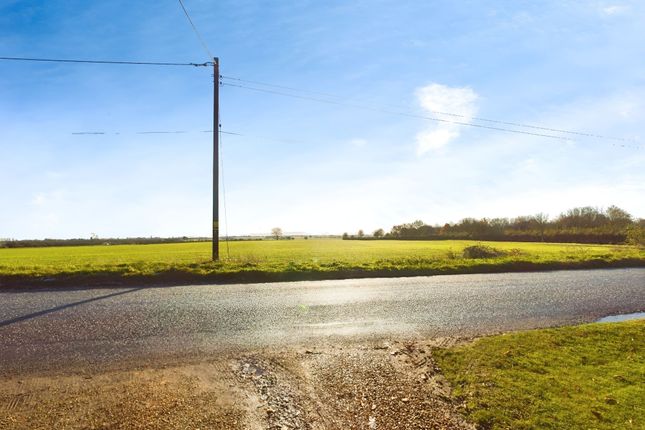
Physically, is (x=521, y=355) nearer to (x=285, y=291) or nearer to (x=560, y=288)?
(x=285, y=291)

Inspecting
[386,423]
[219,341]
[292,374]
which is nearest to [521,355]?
[386,423]

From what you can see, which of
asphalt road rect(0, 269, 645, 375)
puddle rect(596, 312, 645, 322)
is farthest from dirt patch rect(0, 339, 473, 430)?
puddle rect(596, 312, 645, 322)

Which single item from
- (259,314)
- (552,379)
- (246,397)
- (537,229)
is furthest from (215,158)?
(537,229)

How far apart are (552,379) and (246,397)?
13.5 ft

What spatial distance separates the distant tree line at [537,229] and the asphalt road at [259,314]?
54.6 metres

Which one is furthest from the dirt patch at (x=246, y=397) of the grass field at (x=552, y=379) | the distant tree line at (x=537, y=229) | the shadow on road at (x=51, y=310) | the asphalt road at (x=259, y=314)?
the distant tree line at (x=537, y=229)

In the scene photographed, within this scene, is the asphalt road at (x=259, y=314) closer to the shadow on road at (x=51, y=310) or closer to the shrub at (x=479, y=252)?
the shadow on road at (x=51, y=310)

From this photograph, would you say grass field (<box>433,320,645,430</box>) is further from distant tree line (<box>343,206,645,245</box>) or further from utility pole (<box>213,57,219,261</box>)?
distant tree line (<box>343,206,645,245</box>)

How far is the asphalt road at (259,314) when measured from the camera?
20.3 feet

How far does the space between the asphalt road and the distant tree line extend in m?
54.6

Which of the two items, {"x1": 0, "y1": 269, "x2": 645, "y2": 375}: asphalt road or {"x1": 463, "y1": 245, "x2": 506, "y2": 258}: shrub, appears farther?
{"x1": 463, "y1": 245, "x2": 506, "y2": 258}: shrub

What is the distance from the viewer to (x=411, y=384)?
16.7ft

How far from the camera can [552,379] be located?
16.8ft

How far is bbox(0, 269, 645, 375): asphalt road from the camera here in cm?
619
